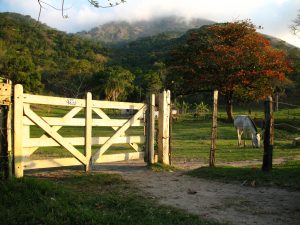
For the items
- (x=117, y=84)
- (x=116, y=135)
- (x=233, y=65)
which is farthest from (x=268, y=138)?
(x=117, y=84)

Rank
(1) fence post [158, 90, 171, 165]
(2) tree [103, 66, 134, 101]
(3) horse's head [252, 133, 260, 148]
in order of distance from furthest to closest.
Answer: (2) tree [103, 66, 134, 101] < (3) horse's head [252, 133, 260, 148] < (1) fence post [158, 90, 171, 165]

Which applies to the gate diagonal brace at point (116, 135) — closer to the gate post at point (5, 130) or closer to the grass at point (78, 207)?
the grass at point (78, 207)

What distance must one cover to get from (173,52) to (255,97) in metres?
9.10

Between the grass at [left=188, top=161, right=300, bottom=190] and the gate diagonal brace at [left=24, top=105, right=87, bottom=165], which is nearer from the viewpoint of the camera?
the gate diagonal brace at [left=24, top=105, right=87, bottom=165]

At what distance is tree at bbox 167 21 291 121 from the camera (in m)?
35.0

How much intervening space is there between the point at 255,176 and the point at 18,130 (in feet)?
17.7

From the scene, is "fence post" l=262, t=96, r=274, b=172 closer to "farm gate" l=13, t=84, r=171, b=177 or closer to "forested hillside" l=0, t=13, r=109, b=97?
"farm gate" l=13, t=84, r=171, b=177

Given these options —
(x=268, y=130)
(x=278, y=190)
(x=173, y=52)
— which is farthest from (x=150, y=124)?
(x=173, y=52)

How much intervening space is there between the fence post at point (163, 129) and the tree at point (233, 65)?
74.0 feet

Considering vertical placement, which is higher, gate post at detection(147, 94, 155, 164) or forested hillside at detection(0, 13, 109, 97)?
forested hillside at detection(0, 13, 109, 97)

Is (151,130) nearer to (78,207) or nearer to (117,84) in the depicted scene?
(78,207)

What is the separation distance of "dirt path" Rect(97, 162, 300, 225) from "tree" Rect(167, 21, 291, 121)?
25.4 meters

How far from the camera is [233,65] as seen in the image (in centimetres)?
3491


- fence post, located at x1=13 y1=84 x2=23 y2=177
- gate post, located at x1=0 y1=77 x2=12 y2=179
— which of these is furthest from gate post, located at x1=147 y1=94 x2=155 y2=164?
gate post, located at x1=0 y1=77 x2=12 y2=179
